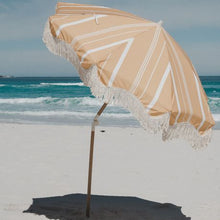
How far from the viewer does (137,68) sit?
2824mm

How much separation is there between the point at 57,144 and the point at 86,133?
1.87m

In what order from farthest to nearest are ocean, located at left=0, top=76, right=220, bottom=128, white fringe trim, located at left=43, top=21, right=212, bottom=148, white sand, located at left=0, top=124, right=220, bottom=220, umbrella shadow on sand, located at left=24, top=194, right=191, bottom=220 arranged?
ocean, located at left=0, top=76, right=220, bottom=128
white sand, located at left=0, top=124, right=220, bottom=220
umbrella shadow on sand, located at left=24, top=194, right=191, bottom=220
white fringe trim, located at left=43, top=21, right=212, bottom=148

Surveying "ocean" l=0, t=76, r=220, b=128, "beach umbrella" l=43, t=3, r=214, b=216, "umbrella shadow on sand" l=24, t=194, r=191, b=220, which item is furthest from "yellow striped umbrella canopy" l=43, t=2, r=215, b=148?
"ocean" l=0, t=76, r=220, b=128

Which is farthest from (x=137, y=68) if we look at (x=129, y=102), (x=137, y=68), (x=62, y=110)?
(x=62, y=110)

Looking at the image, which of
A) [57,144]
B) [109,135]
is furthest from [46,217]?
[109,135]

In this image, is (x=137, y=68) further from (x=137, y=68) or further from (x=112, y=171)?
(x=112, y=171)

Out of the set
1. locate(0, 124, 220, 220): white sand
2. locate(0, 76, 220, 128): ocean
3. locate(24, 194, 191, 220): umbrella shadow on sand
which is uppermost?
locate(24, 194, 191, 220): umbrella shadow on sand

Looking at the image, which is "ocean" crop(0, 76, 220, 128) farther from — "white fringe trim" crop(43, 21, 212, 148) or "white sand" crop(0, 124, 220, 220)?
"white fringe trim" crop(43, 21, 212, 148)

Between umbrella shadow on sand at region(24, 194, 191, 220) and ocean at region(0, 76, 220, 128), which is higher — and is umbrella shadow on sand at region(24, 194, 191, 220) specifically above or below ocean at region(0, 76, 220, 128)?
above

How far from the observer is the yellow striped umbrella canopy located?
269 centimetres

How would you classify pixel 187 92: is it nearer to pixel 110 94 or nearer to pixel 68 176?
pixel 110 94

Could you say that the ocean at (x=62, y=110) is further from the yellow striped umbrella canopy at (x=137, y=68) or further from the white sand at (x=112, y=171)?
the yellow striped umbrella canopy at (x=137, y=68)

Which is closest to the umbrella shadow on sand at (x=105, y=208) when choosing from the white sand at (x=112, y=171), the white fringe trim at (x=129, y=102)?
the white sand at (x=112, y=171)

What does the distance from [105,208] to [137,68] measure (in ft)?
6.10
